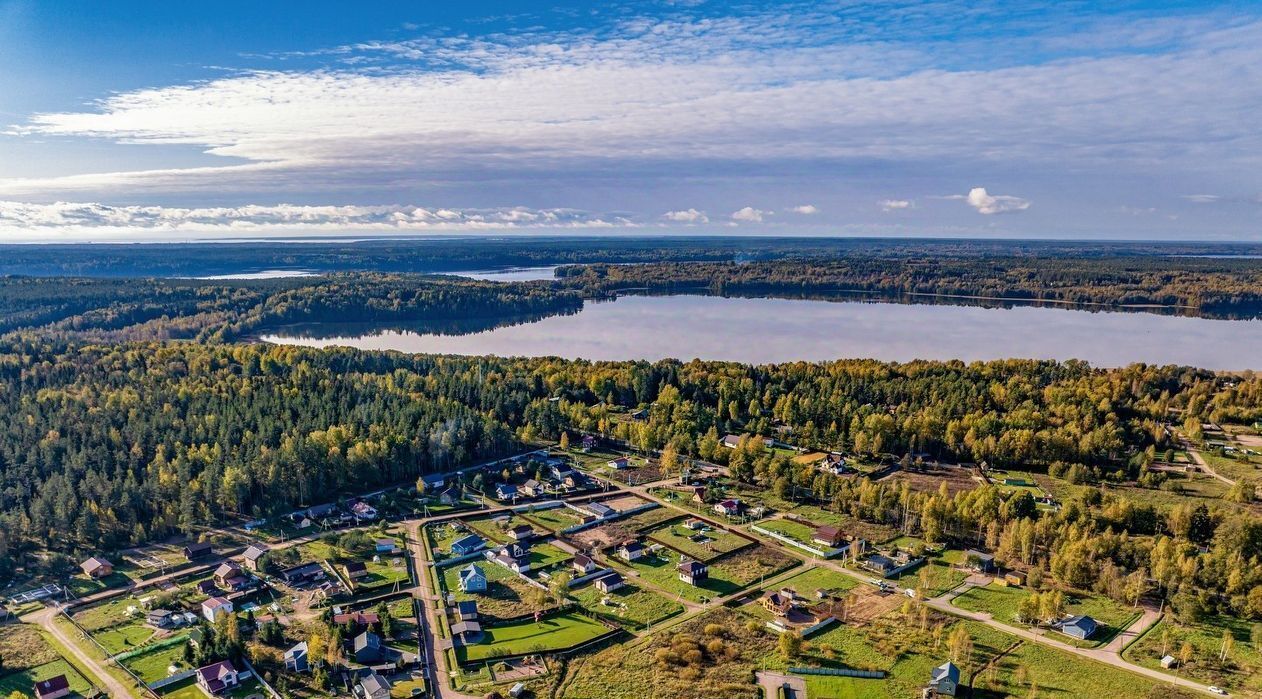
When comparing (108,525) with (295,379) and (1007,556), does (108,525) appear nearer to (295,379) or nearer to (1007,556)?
(295,379)

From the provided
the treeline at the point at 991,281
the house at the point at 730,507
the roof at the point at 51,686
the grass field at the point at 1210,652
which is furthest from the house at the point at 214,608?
the treeline at the point at 991,281

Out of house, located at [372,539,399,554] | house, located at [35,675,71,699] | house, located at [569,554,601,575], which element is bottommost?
house, located at [35,675,71,699]

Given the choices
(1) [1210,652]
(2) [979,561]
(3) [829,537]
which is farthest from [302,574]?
(1) [1210,652]

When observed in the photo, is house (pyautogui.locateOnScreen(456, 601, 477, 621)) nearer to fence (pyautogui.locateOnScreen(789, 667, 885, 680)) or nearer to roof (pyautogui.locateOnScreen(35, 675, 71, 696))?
fence (pyautogui.locateOnScreen(789, 667, 885, 680))

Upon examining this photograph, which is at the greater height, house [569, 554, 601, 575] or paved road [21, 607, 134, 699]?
house [569, 554, 601, 575]

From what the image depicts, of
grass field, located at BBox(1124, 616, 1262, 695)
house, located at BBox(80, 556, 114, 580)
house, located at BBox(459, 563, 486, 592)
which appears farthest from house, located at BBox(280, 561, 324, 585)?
grass field, located at BBox(1124, 616, 1262, 695)

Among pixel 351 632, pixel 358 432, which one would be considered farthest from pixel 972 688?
pixel 358 432
